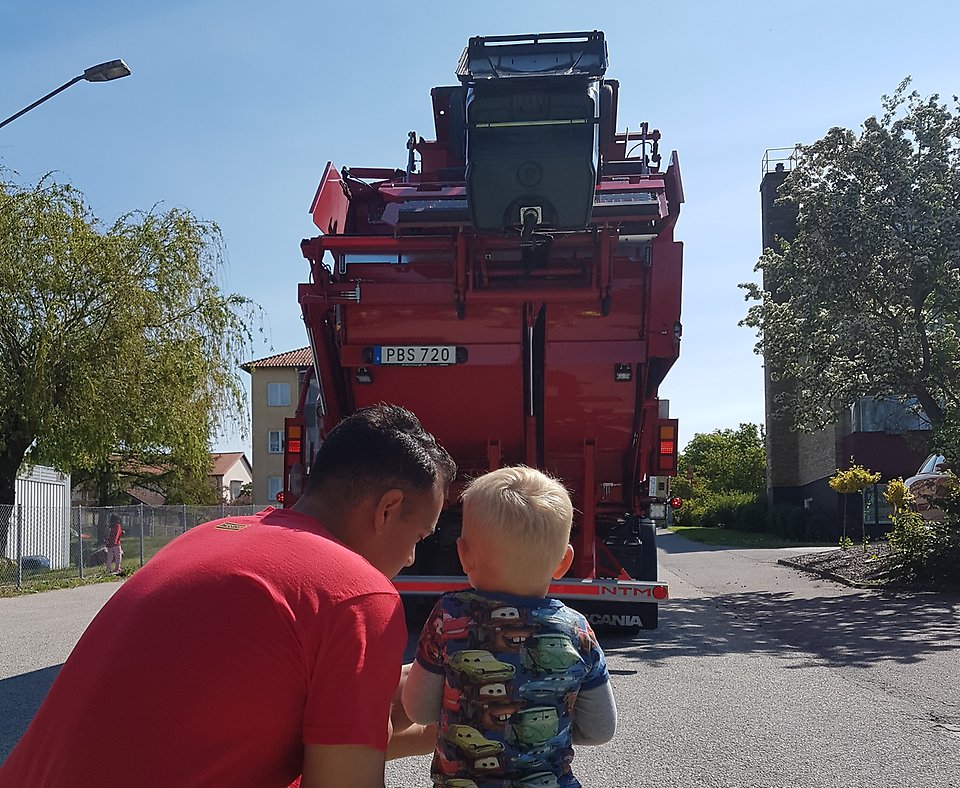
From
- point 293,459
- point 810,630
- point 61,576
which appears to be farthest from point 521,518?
point 61,576

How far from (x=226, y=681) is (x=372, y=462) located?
56cm

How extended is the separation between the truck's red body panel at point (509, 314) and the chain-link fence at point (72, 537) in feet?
42.3

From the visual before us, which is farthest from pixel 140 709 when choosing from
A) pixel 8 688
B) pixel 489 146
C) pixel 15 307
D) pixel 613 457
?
pixel 15 307

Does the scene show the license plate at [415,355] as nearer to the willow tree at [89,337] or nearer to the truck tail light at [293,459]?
the truck tail light at [293,459]

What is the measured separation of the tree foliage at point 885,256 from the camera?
17.0 m

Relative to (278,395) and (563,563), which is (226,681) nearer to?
(563,563)

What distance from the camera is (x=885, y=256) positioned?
1739 centimetres

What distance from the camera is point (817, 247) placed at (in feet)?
58.9

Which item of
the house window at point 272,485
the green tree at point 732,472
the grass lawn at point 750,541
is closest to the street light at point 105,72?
the grass lawn at point 750,541

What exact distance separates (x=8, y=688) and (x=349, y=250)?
12.9ft

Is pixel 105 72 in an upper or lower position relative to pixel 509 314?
upper

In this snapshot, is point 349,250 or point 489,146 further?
point 349,250

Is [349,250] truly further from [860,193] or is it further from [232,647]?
[860,193]

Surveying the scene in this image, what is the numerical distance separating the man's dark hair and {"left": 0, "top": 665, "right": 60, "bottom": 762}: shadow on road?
3.77 m
